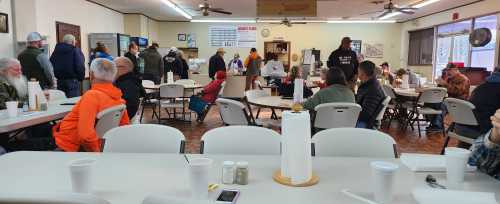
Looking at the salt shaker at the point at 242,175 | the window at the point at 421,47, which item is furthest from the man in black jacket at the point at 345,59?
the window at the point at 421,47

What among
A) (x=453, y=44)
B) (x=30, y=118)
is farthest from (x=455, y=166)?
(x=453, y=44)

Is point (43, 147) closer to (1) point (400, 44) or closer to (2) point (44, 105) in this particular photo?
(2) point (44, 105)

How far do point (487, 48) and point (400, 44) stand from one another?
496 centimetres

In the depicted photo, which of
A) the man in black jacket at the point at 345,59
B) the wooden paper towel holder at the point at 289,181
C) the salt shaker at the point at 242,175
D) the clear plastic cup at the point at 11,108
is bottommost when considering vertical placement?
the wooden paper towel holder at the point at 289,181

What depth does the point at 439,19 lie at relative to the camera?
1041 cm

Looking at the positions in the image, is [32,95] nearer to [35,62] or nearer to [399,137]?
[35,62]

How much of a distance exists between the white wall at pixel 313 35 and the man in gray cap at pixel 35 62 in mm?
8012

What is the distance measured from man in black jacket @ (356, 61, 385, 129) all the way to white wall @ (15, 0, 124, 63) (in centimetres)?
545

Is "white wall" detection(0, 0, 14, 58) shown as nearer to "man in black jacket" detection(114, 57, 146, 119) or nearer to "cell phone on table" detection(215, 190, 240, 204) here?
"man in black jacket" detection(114, 57, 146, 119)

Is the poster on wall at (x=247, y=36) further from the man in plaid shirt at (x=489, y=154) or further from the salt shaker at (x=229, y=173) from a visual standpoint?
the salt shaker at (x=229, y=173)

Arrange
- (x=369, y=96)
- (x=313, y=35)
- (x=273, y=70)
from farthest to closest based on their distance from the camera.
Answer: (x=313, y=35)
(x=273, y=70)
(x=369, y=96)

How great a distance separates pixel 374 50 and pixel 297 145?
12854 mm

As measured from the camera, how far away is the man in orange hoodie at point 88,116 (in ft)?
8.66

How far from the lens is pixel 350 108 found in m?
3.53
